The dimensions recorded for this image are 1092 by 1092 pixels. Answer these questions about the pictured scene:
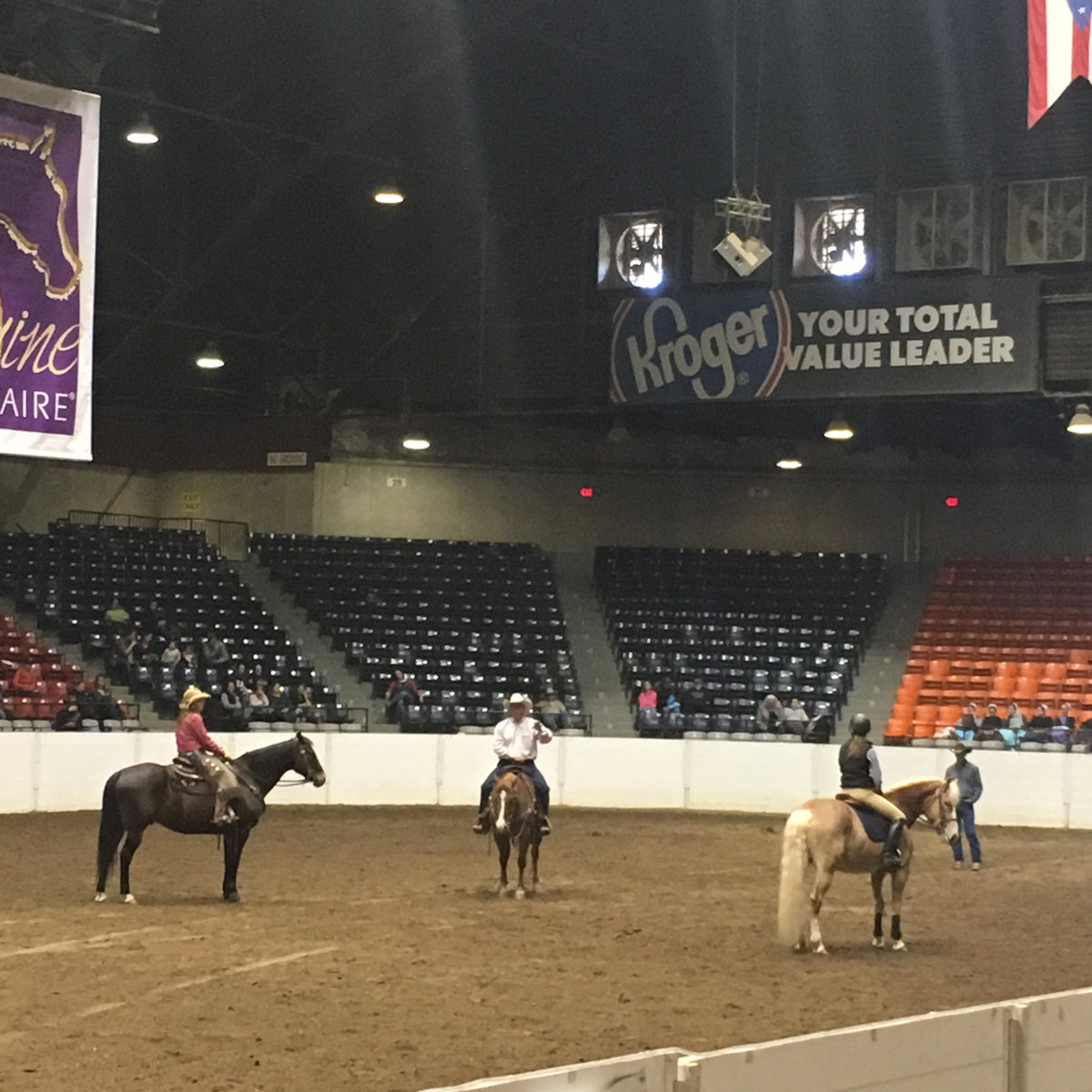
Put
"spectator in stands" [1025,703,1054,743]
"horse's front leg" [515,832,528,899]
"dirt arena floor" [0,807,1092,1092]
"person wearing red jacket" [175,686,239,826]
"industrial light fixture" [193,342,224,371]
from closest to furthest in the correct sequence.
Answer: "dirt arena floor" [0,807,1092,1092] < "person wearing red jacket" [175,686,239,826] < "horse's front leg" [515,832,528,899] < "spectator in stands" [1025,703,1054,743] < "industrial light fixture" [193,342,224,371]

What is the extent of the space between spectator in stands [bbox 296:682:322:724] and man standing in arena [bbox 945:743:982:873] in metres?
10.7

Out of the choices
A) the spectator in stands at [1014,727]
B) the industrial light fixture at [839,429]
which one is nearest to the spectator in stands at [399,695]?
the industrial light fixture at [839,429]

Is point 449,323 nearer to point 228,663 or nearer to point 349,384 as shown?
point 349,384

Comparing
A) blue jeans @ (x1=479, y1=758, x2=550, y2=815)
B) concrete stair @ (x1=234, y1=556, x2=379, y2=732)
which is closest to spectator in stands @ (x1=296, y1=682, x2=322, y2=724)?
concrete stair @ (x1=234, y1=556, x2=379, y2=732)

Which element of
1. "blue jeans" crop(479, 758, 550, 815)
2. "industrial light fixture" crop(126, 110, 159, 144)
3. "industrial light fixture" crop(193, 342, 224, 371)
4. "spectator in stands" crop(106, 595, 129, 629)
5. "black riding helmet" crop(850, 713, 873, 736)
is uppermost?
"industrial light fixture" crop(126, 110, 159, 144)

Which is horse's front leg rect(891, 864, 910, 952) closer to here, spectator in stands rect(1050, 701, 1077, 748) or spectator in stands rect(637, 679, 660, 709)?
spectator in stands rect(1050, 701, 1077, 748)

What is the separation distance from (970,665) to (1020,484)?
19.4ft

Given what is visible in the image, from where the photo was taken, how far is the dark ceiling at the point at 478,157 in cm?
2653

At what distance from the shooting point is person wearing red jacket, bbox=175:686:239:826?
15367 millimetres

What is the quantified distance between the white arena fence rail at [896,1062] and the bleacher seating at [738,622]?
22.9m

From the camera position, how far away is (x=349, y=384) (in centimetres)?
3506

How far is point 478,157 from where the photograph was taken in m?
30.9

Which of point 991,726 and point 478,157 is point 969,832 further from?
point 478,157

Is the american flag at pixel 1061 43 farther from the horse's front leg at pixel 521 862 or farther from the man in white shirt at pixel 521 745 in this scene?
the horse's front leg at pixel 521 862
